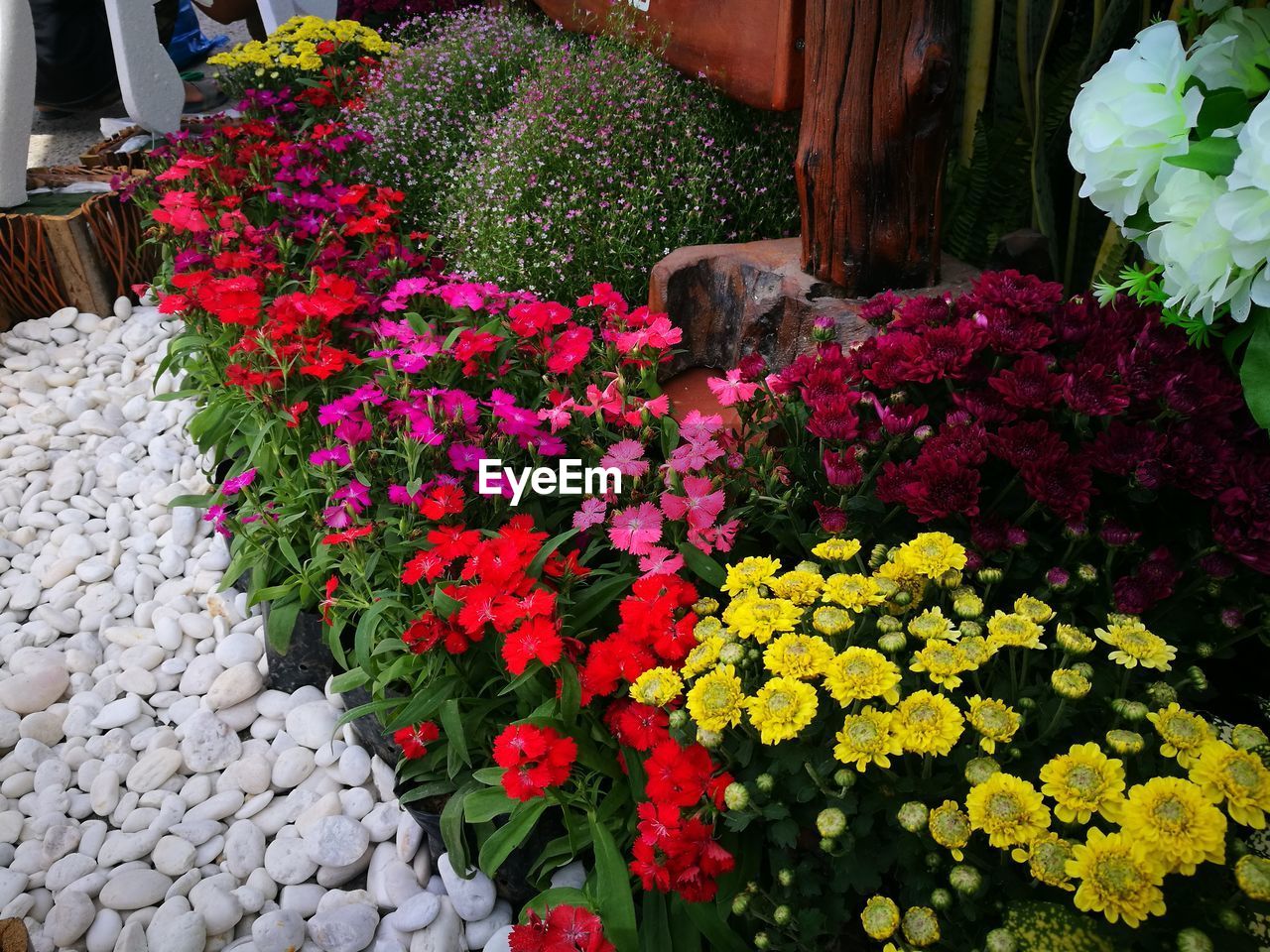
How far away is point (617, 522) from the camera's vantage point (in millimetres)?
1741

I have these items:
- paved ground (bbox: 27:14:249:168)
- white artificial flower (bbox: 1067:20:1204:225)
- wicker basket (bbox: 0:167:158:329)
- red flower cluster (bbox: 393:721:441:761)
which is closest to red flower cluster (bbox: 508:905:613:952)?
red flower cluster (bbox: 393:721:441:761)

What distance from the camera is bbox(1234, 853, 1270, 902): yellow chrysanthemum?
97 centimetres

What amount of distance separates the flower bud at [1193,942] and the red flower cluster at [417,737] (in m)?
1.23

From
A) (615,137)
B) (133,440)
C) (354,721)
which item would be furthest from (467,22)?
(354,721)

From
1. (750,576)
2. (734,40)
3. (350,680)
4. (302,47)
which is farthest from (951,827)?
(302,47)

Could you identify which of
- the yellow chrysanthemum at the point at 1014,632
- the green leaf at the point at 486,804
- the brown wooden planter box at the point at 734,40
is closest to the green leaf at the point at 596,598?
the green leaf at the point at 486,804

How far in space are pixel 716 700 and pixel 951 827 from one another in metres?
0.33

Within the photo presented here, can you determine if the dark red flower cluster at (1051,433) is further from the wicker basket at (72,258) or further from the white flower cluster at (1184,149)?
the wicker basket at (72,258)

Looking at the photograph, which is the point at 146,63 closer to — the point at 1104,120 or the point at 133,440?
the point at 133,440

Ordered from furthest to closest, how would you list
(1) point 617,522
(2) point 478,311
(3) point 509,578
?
(2) point 478,311 < (1) point 617,522 < (3) point 509,578

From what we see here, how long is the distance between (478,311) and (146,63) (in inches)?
110

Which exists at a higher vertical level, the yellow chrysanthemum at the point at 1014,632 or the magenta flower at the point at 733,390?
the magenta flower at the point at 733,390

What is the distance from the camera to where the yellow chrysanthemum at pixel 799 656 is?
1.22 metres

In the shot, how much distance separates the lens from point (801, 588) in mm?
1388
